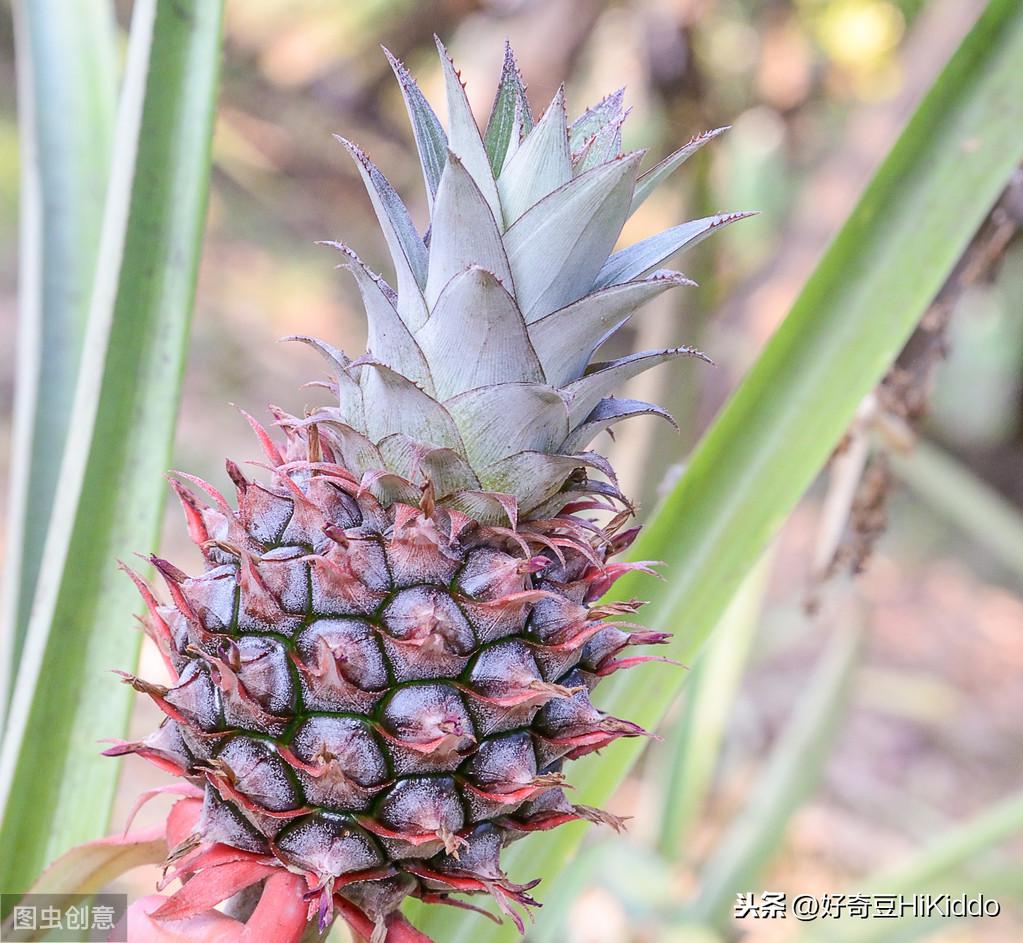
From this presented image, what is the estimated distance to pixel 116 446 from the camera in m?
0.77

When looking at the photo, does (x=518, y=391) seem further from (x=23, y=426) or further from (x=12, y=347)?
(x=12, y=347)

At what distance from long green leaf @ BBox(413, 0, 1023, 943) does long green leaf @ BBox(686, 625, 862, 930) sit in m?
0.95

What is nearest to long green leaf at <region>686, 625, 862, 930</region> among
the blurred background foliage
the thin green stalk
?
the blurred background foliage

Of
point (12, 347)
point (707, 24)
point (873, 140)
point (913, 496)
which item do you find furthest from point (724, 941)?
point (12, 347)

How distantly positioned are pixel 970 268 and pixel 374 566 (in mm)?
804

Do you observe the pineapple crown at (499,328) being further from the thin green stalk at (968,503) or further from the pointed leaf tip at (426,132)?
the thin green stalk at (968,503)

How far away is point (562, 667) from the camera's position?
0.60 meters

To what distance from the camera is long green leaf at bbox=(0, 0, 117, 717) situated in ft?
2.86

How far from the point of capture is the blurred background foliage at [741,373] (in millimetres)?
1617

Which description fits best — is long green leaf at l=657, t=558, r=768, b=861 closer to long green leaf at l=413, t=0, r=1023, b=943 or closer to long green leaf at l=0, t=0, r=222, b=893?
long green leaf at l=413, t=0, r=1023, b=943

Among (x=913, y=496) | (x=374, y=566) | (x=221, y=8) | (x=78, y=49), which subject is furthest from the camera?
Result: (x=913, y=496)

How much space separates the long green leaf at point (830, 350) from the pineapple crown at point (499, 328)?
Answer: 18 cm

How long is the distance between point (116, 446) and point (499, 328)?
394 millimetres

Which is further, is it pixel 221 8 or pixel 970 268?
pixel 970 268
